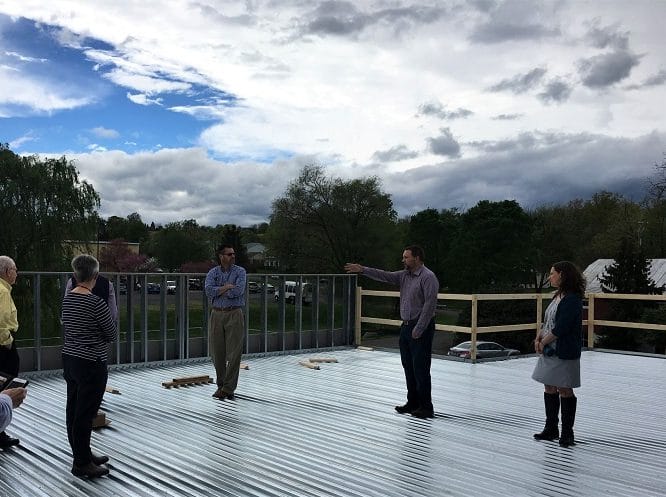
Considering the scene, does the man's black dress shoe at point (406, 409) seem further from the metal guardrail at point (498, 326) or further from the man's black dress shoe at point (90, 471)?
the man's black dress shoe at point (90, 471)

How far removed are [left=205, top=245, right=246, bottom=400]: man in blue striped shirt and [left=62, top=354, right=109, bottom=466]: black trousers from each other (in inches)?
109

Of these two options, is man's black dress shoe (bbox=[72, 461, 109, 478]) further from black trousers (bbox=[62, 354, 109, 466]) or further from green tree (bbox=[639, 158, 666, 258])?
green tree (bbox=[639, 158, 666, 258])

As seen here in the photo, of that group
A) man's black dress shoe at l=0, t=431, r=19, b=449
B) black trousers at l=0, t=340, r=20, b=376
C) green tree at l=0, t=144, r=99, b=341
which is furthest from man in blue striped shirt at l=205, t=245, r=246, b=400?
green tree at l=0, t=144, r=99, b=341

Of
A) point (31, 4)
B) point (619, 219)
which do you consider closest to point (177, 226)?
point (619, 219)

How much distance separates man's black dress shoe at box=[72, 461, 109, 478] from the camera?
4.30 m

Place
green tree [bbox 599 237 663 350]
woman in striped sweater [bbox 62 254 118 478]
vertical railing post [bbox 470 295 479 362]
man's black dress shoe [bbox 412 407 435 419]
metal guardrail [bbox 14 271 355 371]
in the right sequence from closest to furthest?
1. woman in striped sweater [bbox 62 254 118 478]
2. man's black dress shoe [bbox 412 407 435 419]
3. metal guardrail [bbox 14 271 355 371]
4. vertical railing post [bbox 470 295 479 362]
5. green tree [bbox 599 237 663 350]

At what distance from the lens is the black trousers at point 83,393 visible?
13.9 ft

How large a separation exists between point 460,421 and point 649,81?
1931cm

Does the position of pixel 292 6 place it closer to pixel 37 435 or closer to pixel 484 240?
pixel 37 435

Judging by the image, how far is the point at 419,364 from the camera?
635 centimetres

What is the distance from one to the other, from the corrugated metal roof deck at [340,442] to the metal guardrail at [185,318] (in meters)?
0.72

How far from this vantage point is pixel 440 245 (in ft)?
178

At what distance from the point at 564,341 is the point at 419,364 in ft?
5.14

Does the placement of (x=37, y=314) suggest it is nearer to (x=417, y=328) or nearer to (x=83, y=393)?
(x=83, y=393)
